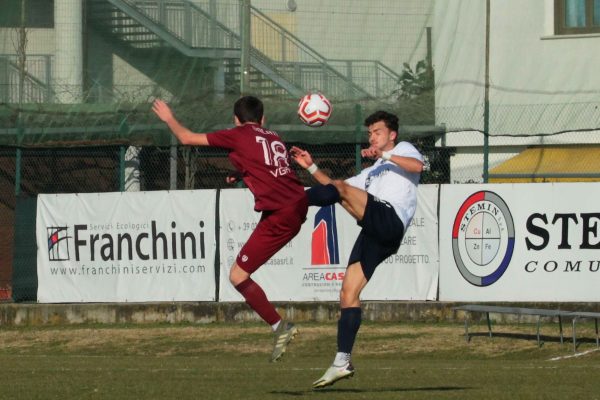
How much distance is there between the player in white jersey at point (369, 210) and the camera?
10.8m

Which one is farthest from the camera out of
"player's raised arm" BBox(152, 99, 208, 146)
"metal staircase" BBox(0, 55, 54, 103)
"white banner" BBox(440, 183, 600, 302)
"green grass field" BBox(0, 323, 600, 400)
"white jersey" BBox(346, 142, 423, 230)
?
"metal staircase" BBox(0, 55, 54, 103)

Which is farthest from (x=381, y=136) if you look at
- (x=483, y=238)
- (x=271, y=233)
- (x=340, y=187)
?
(x=483, y=238)

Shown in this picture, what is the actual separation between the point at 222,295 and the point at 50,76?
5.61m

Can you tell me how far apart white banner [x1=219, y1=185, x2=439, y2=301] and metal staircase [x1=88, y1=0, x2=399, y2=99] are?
3.65 metres

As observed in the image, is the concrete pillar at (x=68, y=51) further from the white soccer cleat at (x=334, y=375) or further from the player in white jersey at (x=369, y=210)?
the white soccer cleat at (x=334, y=375)

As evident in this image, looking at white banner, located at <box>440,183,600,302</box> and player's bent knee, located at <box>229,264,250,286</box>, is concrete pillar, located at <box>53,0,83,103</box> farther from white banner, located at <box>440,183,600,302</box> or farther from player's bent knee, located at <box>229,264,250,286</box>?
player's bent knee, located at <box>229,264,250,286</box>

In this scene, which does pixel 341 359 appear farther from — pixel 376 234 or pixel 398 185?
pixel 398 185

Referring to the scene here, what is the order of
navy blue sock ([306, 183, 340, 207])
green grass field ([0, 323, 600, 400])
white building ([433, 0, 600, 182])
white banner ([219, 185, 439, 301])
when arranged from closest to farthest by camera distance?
1. navy blue sock ([306, 183, 340, 207])
2. green grass field ([0, 323, 600, 400])
3. white banner ([219, 185, 439, 301])
4. white building ([433, 0, 600, 182])

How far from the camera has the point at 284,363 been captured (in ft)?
53.3

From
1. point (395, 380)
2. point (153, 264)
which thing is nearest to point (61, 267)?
point (153, 264)

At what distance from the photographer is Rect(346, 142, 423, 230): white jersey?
36.5 ft

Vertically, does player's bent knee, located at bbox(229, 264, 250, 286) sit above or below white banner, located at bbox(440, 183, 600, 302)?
below

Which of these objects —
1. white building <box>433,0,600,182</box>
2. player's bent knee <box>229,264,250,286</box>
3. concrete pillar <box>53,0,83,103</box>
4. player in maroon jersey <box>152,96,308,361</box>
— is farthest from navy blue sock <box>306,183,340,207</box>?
concrete pillar <box>53,0,83,103</box>

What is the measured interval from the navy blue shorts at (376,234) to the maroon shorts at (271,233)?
69 cm
